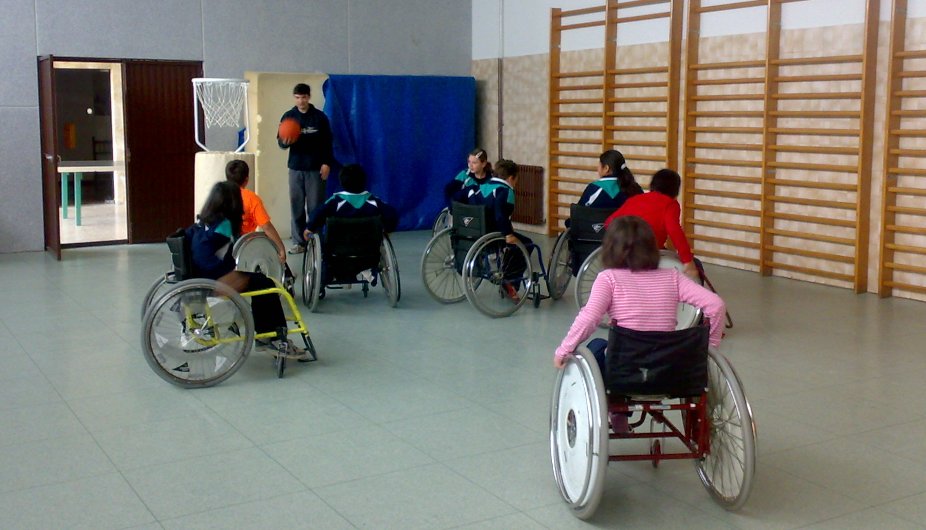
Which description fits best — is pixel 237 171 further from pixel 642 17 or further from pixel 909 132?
pixel 642 17

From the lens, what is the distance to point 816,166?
647 cm

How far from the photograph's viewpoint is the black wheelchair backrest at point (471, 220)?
212 inches

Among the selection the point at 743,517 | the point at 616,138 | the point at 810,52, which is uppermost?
the point at 810,52

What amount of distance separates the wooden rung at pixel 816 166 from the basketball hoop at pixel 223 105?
171 inches

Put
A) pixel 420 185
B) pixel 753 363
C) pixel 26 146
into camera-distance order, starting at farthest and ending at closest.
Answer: pixel 420 185, pixel 26 146, pixel 753 363

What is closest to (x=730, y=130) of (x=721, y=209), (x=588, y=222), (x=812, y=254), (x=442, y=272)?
(x=721, y=209)

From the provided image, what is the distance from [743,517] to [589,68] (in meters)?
6.31

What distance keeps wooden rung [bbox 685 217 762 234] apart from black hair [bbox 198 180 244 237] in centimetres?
407

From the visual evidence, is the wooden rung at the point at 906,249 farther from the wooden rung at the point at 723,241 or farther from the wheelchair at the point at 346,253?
the wheelchair at the point at 346,253

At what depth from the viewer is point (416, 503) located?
2.81 m

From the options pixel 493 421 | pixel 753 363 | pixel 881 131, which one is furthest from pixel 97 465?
pixel 881 131

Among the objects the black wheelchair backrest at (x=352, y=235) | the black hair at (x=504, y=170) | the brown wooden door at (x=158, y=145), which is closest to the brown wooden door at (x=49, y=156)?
the brown wooden door at (x=158, y=145)

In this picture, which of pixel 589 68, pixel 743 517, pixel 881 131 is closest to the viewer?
pixel 743 517

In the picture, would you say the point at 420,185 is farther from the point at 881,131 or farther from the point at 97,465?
the point at 97,465
